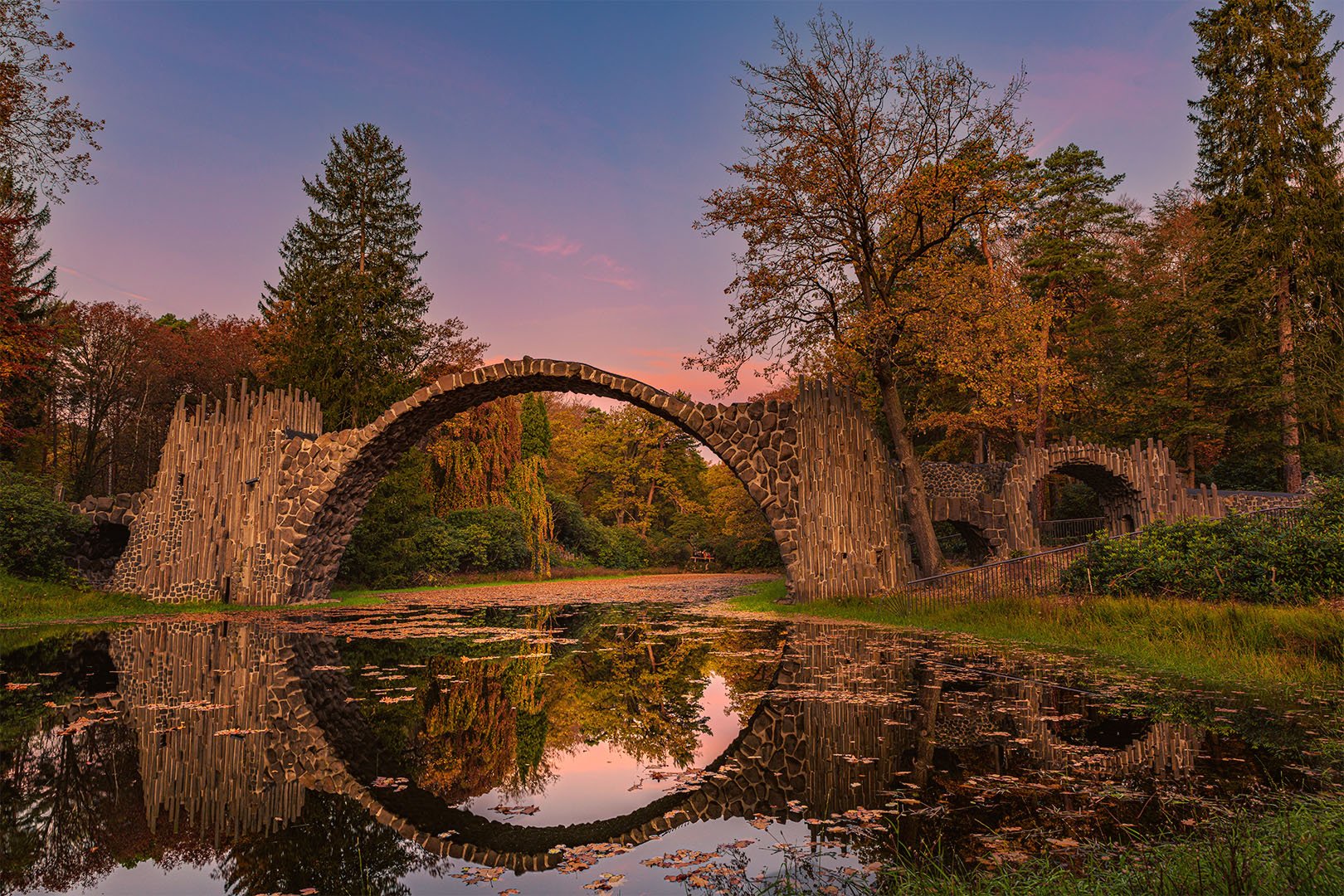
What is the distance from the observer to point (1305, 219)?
2459 centimetres

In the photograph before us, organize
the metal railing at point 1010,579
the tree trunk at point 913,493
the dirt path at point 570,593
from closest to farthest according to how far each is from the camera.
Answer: the metal railing at point 1010,579
the tree trunk at point 913,493
the dirt path at point 570,593

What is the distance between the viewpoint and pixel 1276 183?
24750 millimetres

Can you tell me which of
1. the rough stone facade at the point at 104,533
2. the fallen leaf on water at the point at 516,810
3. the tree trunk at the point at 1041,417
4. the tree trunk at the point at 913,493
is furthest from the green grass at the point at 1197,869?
the rough stone facade at the point at 104,533

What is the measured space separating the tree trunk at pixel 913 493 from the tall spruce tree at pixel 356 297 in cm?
1586

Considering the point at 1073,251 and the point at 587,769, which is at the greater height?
the point at 1073,251

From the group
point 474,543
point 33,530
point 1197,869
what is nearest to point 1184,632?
point 1197,869

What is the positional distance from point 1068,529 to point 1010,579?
1808 cm

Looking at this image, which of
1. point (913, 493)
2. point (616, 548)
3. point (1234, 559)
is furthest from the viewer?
point (616, 548)

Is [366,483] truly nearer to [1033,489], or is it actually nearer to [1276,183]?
[1033,489]

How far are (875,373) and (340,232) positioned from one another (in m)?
20.9

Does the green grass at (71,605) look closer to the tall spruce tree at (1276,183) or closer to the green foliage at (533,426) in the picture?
the green foliage at (533,426)

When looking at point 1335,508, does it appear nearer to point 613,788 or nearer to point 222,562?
point 613,788

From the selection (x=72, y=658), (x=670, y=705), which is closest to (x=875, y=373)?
(x=670, y=705)

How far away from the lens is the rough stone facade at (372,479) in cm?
1484
